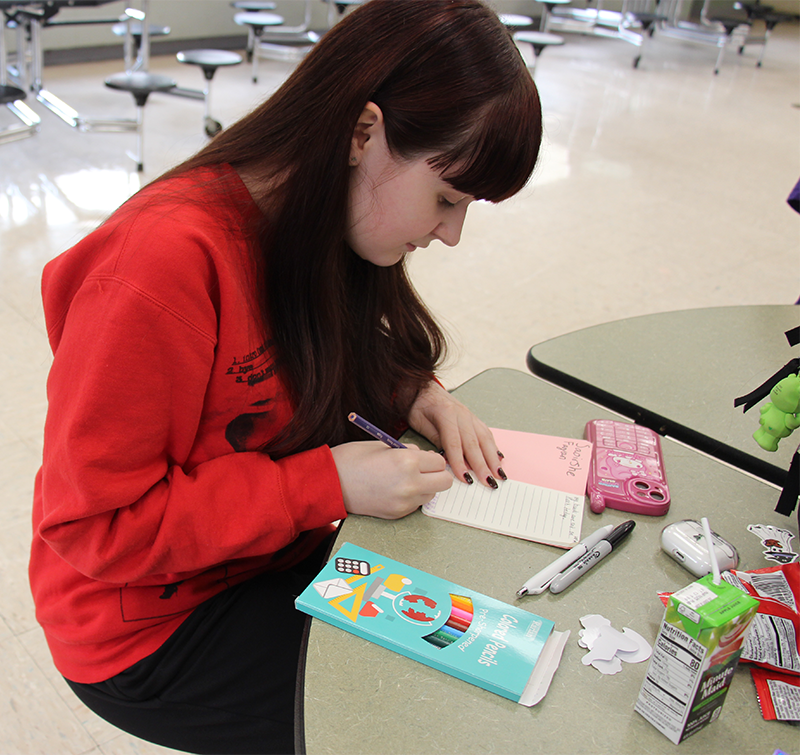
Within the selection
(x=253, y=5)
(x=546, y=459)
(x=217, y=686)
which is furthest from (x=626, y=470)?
(x=253, y=5)

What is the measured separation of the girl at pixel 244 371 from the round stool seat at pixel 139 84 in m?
3.38

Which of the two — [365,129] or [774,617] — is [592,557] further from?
[365,129]

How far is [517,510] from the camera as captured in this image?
940 millimetres

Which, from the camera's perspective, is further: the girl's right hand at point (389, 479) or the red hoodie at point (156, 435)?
the girl's right hand at point (389, 479)

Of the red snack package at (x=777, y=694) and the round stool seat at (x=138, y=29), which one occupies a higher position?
the red snack package at (x=777, y=694)

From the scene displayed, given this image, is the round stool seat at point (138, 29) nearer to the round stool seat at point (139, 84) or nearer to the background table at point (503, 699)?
the round stool seat at point (139, 84)

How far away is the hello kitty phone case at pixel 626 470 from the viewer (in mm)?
947

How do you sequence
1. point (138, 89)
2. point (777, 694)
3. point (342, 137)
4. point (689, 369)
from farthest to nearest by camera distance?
point (138, 89), point (689, 369), point (342, 137), point (777, 694)

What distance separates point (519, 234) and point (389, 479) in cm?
307

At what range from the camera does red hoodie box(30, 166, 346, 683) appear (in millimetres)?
775

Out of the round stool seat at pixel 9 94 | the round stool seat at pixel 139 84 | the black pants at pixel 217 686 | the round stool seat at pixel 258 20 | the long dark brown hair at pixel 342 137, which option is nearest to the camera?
the long dark brown hair at pixel 342 137

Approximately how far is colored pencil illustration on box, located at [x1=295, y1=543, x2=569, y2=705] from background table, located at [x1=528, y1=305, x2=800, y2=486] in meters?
0.48

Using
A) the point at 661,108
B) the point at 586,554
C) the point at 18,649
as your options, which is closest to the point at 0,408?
the point at 18,649

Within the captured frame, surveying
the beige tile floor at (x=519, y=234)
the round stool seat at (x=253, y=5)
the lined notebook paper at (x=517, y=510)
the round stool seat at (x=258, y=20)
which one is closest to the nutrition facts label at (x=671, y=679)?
the lined notebook paper at (x=517, y=510)
